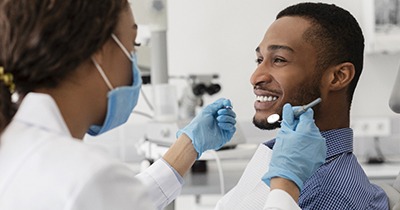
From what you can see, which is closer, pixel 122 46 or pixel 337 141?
pixel 122 46

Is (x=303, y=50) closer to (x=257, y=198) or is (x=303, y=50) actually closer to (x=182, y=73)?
(x=257, y=198)

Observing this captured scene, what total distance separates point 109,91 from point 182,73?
259cm

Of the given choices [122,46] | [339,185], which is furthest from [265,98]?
[122,46]

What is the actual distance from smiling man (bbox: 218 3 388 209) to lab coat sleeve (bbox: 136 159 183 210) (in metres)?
0.14

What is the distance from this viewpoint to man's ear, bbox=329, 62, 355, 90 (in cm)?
165

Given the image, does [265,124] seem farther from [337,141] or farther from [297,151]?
A: [297,151]

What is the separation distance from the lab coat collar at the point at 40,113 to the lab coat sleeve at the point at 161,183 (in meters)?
0.61

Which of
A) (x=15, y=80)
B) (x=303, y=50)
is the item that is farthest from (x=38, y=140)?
(x=303, y=50)

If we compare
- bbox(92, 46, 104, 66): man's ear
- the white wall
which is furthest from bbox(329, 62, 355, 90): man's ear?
the white wall

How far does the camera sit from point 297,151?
4.53 ft

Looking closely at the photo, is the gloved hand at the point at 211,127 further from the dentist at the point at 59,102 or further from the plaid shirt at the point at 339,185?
the dentist at the point at 59,102

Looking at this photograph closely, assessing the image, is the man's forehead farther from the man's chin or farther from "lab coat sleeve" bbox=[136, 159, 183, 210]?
"lab coat sleeve" bbox=[136, 159, 183, 210]

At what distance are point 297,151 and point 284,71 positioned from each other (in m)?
0.33

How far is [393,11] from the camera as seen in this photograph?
3.65 meters
